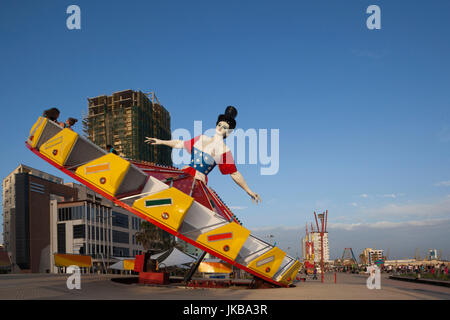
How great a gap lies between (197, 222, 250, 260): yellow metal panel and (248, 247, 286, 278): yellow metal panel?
116cm

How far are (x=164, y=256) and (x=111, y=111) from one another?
269 feet

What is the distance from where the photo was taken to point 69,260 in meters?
31.8

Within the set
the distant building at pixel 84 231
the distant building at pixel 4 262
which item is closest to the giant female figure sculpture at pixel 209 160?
the distant building at pixel 84 231

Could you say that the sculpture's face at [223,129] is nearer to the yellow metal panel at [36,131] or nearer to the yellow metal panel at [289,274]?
the yellow metal panel at [289,274]

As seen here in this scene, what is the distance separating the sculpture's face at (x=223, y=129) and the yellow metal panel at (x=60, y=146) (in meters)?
5.82

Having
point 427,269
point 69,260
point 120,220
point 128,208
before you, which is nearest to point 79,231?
point 120,220

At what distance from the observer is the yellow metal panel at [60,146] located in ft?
49.9

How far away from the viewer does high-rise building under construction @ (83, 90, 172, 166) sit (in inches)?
4038

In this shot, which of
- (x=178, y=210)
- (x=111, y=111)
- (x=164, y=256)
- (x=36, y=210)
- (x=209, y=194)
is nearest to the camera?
(x=178, y=210)

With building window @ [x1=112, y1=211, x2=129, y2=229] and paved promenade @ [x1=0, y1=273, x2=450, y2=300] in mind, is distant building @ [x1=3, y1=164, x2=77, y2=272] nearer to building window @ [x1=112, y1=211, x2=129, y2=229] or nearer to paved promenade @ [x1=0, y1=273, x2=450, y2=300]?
building window @ [x1=112, y1=211, x2=129, y2=229]

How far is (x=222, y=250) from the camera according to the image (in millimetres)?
15156
